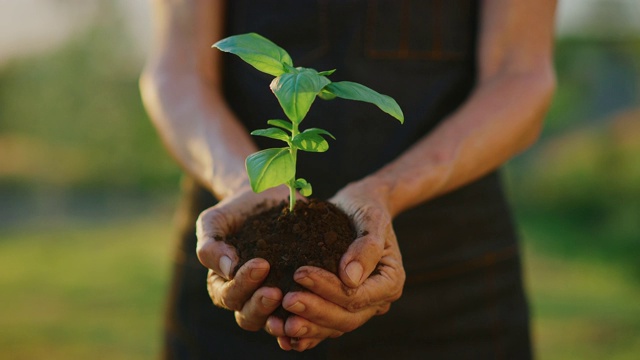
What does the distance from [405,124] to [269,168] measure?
722 millimetres

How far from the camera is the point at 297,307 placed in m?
1.30

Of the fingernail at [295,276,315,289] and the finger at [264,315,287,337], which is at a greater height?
the fingernail at [295,276,315,289]

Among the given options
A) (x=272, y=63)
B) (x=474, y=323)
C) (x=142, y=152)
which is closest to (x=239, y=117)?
(x=272, y=63)

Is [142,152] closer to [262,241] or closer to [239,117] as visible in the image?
[239,117]

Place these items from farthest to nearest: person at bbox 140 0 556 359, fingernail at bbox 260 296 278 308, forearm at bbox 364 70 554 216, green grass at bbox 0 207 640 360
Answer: green grass at bbox 0 207 640 360 < person at bbox 140 0 556 359 < forearm at bbox 364 70 554 216 < fingernail at bbox 260 296 278 308

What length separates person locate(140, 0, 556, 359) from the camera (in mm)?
1844

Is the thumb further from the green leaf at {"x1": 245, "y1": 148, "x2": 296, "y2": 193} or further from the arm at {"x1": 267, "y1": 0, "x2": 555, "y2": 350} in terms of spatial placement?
the green leaf at {"x1": 245, "y1": 148, "x2": 296, "y2": 193}

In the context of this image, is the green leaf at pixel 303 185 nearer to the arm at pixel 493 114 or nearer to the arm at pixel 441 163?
the arm at pixel 441 163

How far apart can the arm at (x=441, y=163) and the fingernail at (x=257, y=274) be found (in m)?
0.06

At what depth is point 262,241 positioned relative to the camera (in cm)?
138

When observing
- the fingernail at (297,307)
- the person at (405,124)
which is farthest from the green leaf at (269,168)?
the person at (405,124)

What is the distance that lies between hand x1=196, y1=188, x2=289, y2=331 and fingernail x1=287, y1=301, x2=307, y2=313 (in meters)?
0.03

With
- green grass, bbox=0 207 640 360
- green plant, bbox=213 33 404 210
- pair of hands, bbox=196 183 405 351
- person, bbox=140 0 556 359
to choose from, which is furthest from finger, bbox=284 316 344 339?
green grass, bbox=0 207 640 360

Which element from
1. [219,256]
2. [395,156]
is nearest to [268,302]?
[219,256]
